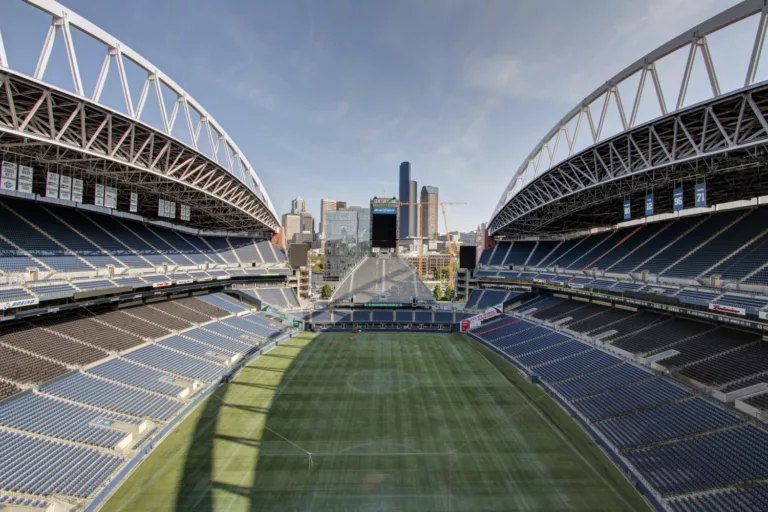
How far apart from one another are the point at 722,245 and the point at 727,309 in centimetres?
1018

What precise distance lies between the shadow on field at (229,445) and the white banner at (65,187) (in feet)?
56.2

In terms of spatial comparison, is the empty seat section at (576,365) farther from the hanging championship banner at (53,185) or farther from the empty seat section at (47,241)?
the empty seat section at (47,241)

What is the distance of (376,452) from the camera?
17.3 m

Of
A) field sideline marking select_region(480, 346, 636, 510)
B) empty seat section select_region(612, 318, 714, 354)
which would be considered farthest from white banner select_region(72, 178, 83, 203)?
empty seat section select_region(612, 318, 714, 354)

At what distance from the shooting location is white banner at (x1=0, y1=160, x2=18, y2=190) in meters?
19.3

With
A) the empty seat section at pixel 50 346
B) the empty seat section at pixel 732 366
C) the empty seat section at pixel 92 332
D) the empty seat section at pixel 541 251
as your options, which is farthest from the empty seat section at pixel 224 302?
the empty seat section at pixel 732 366

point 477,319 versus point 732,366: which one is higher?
point 732,366

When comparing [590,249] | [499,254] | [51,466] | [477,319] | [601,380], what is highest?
[590,249]

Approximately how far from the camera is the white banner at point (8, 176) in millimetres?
19281

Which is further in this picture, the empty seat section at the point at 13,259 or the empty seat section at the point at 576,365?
the empty seat section at the point at 576,365

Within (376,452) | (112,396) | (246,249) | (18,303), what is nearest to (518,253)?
(246,249)

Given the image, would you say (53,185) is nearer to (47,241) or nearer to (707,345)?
(47,241)

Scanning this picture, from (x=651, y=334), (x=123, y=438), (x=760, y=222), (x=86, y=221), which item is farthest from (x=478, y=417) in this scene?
(x=86, y=221)

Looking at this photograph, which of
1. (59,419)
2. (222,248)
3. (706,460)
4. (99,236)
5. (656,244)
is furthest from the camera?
(222,248)
